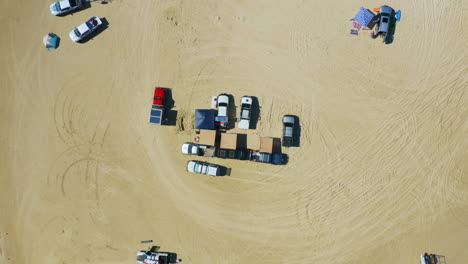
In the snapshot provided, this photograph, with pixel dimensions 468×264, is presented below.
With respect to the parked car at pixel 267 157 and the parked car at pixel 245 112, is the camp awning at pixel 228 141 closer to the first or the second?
the parked car at pixel 245 112

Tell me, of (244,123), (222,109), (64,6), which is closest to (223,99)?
(222,109)

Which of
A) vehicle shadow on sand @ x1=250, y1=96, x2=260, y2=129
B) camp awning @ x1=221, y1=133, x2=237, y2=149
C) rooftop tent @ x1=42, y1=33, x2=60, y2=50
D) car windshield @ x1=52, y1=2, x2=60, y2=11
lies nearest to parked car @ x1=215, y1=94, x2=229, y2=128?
camp awning @ x1=221, y1=133, x2=237, y2=149

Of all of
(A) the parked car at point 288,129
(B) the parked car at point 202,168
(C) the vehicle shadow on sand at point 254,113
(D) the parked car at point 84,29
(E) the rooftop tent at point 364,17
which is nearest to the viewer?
(A) the parked car at point 288,129

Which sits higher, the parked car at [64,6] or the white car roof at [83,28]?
the parked car at [64,6]

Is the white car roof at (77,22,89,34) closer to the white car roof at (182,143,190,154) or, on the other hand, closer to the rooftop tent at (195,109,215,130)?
the rooftop tent at (195,109,215,130)

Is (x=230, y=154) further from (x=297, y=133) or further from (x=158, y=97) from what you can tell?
(x=158, y=97)

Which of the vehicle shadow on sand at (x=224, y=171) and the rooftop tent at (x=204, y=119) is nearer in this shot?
the rooftop tent at (x=204, y=119)

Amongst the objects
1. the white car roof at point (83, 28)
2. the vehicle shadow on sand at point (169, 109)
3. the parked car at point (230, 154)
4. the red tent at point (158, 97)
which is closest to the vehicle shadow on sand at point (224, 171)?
the parked car at point (230, 154)
